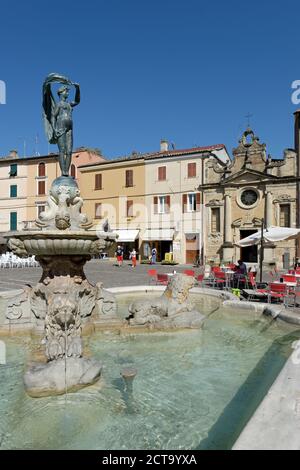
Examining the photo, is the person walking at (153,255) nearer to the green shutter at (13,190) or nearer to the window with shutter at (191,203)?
Answer: the window with shutter at (191,203)

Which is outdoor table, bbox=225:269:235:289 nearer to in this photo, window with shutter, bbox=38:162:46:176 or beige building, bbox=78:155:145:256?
beige building, bbox=78:155:145:256

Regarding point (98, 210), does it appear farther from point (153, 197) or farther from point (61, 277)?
point (61, 277)

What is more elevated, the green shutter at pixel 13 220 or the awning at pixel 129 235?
the green shutter at pixel 13 220

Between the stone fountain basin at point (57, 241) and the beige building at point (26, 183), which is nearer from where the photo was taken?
the stone fountain basin at point (57, 241)

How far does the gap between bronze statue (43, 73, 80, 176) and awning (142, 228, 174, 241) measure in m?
25.4

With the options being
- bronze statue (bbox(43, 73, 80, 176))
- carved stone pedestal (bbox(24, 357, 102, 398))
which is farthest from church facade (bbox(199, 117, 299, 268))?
carved stone pedestal (bbox(24, 357, 102, 398))

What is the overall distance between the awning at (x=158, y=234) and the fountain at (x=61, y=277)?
25409 millimetres

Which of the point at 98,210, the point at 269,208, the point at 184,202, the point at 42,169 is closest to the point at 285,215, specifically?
the point at 269,208

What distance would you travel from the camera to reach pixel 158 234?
109 feet

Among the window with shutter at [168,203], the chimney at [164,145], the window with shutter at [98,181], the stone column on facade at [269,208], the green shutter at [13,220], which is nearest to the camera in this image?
the stone column on facade at [269,208]

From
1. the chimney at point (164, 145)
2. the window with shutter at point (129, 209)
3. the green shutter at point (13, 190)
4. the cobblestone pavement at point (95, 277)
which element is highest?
the chimney at point (164, 145)

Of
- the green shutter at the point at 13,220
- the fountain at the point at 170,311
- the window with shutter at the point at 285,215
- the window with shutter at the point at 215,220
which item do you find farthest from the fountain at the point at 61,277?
the green shutter at the point at 13,220

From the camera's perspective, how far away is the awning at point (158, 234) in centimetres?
A: 3275

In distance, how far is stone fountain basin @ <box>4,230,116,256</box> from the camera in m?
5.52
